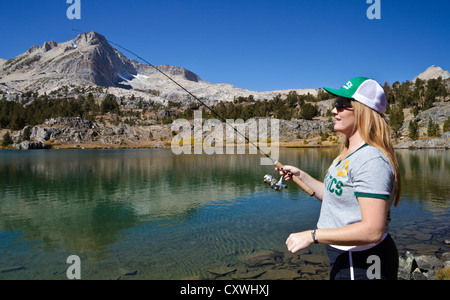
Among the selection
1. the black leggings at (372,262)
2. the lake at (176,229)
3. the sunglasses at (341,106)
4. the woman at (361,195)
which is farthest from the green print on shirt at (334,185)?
the lake at (176,229)

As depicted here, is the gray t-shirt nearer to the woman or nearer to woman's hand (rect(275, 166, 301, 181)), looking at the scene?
the woman

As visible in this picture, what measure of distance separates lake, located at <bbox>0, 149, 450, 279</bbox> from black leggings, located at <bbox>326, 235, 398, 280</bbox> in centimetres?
700

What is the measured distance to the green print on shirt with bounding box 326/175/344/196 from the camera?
9.86 ft

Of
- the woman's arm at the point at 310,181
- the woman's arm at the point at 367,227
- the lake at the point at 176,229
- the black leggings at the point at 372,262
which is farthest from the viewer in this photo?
the lake at the point at 176,229

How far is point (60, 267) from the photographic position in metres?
10.7

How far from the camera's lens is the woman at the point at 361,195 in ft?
8.52

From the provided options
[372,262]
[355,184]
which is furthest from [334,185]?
[372,262]

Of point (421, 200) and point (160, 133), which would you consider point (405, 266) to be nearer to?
point (421, 200)

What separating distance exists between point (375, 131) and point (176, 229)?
13367mm

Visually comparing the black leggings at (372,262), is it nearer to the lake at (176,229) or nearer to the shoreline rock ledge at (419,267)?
the lake at (176,229)

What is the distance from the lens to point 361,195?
263 cm

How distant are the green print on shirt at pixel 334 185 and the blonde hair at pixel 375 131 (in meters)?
0.50

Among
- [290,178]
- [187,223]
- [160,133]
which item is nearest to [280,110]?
[160,133]

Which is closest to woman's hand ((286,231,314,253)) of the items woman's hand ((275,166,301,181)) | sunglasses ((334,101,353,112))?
sunglasses ((334,101,353,112))
